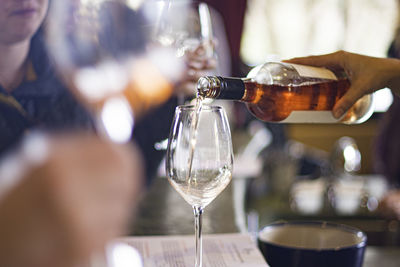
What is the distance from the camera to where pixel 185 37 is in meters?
0.99

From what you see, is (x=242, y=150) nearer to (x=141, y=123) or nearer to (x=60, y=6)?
(x=141, y=123)

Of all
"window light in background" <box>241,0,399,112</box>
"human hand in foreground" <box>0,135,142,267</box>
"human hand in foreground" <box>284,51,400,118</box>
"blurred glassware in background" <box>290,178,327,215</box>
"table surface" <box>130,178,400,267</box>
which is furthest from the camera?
"window light in background" <box>241,0,399,112</box>

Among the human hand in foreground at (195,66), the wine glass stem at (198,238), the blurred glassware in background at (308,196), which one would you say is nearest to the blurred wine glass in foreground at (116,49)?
the human hand in foreground at (195,66)

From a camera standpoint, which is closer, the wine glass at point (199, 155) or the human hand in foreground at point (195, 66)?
the wine glass at point (199, 155)

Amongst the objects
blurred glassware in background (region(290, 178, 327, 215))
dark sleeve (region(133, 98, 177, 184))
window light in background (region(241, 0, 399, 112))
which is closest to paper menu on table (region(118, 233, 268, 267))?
dark sleeve (region(133, 98, 177, 184))

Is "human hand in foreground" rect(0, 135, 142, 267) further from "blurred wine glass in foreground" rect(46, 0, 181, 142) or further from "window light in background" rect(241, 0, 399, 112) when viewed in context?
"window light in background" rect(241, 0, 399, 112)

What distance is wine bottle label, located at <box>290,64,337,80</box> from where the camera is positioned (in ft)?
2.46

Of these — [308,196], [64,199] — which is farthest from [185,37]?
[308,196]

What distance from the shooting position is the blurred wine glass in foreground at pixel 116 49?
2.46 feet

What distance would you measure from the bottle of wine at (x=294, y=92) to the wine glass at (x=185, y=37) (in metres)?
0.21

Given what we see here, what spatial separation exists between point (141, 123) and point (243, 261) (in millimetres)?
545

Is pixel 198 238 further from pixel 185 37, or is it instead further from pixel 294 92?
pixel 185 37

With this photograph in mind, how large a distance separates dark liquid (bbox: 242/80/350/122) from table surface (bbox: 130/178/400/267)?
0.25m

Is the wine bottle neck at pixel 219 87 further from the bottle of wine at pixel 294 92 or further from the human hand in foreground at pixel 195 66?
the human hand in foreground at pixel 195 66
